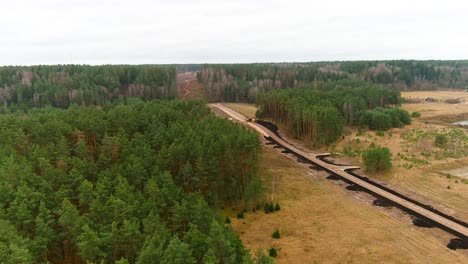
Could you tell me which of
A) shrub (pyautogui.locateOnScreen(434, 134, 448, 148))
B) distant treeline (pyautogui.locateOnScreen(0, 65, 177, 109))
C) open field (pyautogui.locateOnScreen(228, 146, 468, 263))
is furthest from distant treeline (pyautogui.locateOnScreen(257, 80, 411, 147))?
distant treeline (pyautogui.locateOnScreen(0, 65, 177, 109))

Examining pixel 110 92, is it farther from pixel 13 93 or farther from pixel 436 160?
pixel 436 160

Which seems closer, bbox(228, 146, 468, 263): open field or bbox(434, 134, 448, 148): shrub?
bbox(228, 146, 468, 263): open field

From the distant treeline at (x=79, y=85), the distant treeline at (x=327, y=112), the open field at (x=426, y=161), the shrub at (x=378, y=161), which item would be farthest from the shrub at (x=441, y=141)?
the distant treeline at (x=79, y=85)

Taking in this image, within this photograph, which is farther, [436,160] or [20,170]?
[436,160]

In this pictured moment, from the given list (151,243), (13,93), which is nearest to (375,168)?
(151,243)

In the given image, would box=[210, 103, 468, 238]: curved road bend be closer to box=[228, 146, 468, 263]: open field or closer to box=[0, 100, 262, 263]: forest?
box=[228, 146, 468, 263]: open field

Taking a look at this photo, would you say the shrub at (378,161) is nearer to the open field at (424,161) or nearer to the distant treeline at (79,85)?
the open field at (424,161)
